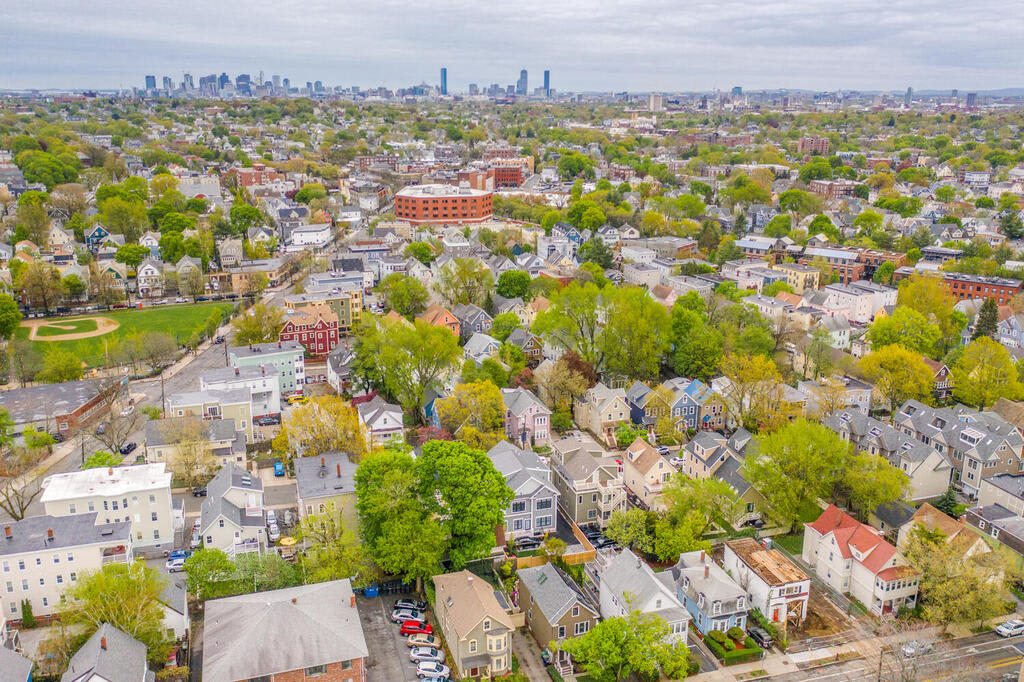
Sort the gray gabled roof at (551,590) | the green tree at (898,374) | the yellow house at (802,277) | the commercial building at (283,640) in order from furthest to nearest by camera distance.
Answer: the yellow house at (802,277), the green tree at (898,374), the gray gabled roof at (551,590), the commercial building at (283,640)

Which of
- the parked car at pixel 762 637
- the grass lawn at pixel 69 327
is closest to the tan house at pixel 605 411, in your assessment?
the parked car at pixel 762 637

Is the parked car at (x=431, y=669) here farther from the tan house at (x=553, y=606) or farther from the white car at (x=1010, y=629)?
the white car at (x=1010, y=629)

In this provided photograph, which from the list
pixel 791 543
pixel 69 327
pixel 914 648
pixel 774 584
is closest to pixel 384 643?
pixel 774 584

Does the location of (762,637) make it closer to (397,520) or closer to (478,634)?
(478,634)

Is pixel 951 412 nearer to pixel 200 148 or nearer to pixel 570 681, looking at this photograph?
pixel 570 681

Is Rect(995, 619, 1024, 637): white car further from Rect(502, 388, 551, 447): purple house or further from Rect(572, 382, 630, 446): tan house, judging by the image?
Rect(502, 388, 551, 447): purple house

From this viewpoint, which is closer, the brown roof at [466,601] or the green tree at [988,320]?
the brown roof at [466,601]

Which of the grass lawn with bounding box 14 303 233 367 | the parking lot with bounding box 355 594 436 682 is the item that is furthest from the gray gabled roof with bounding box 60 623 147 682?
the grass lawn with bounding box 14 303 233 367
